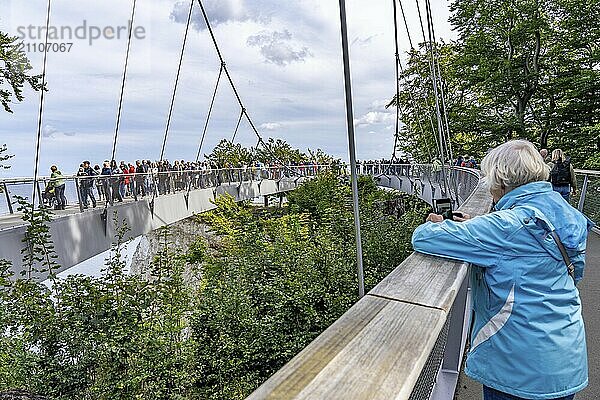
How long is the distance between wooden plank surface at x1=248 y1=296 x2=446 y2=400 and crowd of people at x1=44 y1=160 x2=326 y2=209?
36.1ft

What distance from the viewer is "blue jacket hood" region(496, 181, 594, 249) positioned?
1725mm

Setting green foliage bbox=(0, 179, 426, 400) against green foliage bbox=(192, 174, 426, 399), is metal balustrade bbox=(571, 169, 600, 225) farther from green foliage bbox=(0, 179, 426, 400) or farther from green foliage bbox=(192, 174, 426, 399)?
green foliage bbox=(0, 179, 426, 400)

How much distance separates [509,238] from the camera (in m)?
1.68

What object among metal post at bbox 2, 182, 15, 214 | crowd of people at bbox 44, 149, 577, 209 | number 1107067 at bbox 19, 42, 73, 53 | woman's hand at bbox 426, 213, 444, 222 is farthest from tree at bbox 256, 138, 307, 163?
woman's hand at bbox 426, 213, 444, 222

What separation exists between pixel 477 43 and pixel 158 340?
19612mm

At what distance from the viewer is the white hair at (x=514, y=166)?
1823 mm

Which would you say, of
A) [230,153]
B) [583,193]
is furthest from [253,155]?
[583,193]

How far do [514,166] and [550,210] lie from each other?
0.18m

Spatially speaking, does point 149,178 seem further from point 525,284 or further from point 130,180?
point 525,284

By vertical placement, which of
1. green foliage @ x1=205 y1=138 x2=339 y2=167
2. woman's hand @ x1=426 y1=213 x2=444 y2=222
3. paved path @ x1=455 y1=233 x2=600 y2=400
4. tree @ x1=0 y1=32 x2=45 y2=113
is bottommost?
paved path @ x1=455 y1=233 x2=600 y2=400

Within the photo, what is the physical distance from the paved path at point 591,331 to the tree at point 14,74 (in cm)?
1356

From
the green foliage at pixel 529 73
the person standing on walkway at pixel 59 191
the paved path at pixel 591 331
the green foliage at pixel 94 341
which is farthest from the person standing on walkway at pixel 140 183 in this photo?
the paved path at pixel 591 331

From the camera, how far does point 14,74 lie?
14.9 metres

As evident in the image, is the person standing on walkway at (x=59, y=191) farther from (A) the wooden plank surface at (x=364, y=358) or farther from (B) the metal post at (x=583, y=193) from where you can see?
(A) the wooden plank surface at (x=364, y=358)
